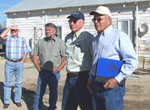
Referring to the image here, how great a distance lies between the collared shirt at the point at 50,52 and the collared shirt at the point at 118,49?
1.85m

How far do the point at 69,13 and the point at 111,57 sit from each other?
11.1 m

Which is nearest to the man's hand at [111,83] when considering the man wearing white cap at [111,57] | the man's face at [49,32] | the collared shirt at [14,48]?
the man wearing white cap at [111,57]

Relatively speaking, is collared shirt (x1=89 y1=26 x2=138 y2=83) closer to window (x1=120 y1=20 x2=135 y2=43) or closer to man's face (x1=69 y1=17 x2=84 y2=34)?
man's face (x1=69 y1=17 x2=84 y2=34)

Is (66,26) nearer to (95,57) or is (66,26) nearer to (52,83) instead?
(52,83)

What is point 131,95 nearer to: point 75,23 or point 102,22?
point 75,23

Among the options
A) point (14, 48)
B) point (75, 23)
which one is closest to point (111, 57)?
point (75, 23)

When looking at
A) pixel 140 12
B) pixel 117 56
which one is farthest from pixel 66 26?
pixel 117 56

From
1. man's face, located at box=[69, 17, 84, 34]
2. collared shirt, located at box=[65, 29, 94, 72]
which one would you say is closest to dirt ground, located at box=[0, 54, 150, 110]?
collared shirt, located at box=[65, 29, 94, 72]

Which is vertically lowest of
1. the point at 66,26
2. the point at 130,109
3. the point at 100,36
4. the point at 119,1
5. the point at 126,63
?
the point at 130,109

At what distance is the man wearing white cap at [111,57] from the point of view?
2.21m

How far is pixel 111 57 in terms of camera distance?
7.63ft

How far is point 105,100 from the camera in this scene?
2.34m

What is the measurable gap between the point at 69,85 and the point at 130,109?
2.03 m

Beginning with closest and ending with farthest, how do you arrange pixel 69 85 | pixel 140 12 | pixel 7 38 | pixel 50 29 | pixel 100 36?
pixel 100 36 < pixel 69 85 < pixel 50 29 < pixel 7 38 < pixel 140 12
